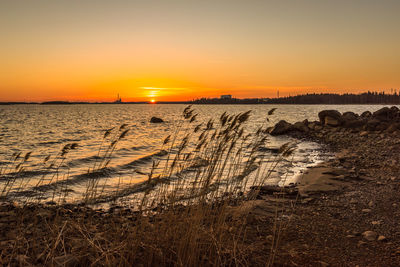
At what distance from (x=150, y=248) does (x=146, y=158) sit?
13283 mm

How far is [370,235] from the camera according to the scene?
521 cm

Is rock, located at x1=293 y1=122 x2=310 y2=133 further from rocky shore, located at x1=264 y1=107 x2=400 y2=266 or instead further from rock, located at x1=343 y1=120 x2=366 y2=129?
rocky shore, located at x1=264 y1=107 x2=400 y2=266

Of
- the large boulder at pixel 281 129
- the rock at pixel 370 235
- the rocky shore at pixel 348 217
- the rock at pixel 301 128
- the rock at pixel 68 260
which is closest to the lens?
the rock at pixel 68 260

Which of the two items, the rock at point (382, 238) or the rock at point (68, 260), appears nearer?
the rock at point (68, 260)

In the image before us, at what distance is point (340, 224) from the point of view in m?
5.94

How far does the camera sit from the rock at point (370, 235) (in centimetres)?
512

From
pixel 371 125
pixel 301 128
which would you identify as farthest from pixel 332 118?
pixel 371 125

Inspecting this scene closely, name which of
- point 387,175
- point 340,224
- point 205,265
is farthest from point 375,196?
point 205,265

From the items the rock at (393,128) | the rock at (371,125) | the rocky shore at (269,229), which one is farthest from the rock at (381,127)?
the rocky shore at (269,229)

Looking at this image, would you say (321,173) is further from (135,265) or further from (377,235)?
(135,265)

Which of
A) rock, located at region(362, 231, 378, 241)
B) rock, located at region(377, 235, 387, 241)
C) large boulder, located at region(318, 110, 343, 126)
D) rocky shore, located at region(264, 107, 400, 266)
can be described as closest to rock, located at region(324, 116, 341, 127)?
large boulder, located at region(318, 110, 343, 126)

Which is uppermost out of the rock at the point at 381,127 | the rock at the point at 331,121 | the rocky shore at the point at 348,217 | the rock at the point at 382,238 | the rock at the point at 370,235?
the rock at the point at 331,121

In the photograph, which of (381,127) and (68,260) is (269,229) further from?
(381,127)

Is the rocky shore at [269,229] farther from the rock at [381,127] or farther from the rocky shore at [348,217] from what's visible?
the rock at [381,127]
